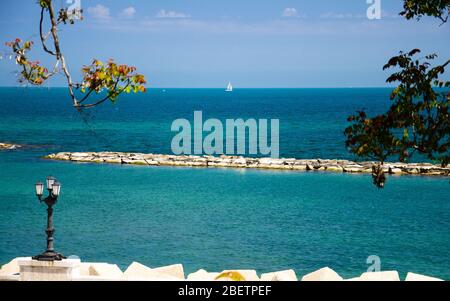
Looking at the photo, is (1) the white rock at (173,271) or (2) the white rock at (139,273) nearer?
(2) the white rock at (139,273)

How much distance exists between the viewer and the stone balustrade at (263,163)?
132 ft

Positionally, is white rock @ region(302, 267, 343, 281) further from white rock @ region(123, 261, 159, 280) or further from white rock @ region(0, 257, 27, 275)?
white rock @ region(0, 257, 27, 275)

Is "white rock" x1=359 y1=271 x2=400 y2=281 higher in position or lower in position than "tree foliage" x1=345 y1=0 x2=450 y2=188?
lower

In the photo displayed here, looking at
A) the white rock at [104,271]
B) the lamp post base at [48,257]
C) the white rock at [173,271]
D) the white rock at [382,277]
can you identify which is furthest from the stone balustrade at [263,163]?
the lamp post base at [48,257]

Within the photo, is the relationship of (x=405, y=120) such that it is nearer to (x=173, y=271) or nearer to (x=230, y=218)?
(x=173, y=271)

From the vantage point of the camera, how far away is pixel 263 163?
4338cm

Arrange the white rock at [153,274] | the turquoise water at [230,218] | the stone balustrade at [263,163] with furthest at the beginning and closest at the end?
1. the stone balustrade at [263,163]
2. the turquoise water at [230,218]
3. the white rock at [153,274]

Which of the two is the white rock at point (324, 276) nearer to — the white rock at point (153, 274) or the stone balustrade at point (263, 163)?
the white rock at point (153, 274)

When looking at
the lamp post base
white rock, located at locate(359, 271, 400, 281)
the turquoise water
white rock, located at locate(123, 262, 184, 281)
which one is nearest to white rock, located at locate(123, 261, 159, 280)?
white rock, located at locate(123, 262, 184, 281)

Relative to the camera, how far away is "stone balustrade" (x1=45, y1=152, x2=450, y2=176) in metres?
Answer: 40.3

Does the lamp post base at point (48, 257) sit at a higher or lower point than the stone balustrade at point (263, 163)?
lower
